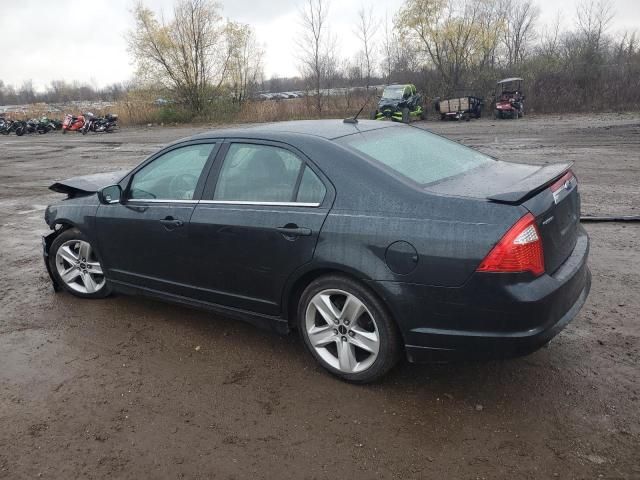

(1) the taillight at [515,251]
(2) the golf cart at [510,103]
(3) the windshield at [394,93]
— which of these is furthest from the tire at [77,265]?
(2) the golf cart at [510,103]

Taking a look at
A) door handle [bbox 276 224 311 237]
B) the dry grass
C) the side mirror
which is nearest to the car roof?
door handle [bbox 276 224 311 237]

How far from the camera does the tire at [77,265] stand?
4863 millimetres

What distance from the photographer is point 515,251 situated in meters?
2.76

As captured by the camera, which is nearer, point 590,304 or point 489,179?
point 489,179

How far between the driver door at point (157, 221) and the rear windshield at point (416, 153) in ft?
3.81

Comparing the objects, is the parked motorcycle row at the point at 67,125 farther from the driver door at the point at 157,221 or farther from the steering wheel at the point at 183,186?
the steering wheel at the point at 183,186

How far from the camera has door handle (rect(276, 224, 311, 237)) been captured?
10.8 feet

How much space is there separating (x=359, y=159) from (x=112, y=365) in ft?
7.40

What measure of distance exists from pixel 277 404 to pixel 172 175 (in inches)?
78.9

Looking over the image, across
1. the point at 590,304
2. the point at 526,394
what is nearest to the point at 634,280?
the point at 590,304

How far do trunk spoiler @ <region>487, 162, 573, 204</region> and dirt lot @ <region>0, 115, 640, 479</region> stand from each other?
3.94 feet

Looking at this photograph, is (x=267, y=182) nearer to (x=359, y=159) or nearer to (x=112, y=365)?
(x=359, y=159)

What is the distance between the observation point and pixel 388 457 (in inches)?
107

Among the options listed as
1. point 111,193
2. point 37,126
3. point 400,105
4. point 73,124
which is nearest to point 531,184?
point 111,193
